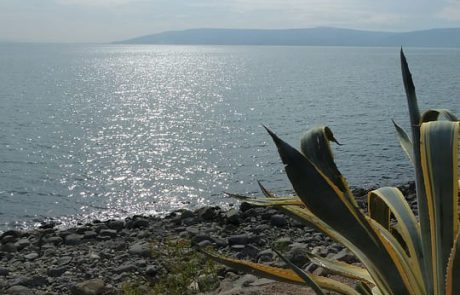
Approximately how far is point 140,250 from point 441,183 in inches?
376

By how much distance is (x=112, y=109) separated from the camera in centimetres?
4300

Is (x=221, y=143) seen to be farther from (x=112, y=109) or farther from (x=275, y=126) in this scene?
(x=112, y=109)

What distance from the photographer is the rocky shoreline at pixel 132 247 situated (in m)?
8.82

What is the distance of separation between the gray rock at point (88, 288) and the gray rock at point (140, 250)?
2627 millimetres

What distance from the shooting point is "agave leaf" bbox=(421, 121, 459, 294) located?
2.21 m

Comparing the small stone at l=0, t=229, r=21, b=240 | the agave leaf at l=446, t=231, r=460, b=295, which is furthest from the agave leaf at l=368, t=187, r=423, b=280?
the small stone at l=0, t=229, r=21, b=240

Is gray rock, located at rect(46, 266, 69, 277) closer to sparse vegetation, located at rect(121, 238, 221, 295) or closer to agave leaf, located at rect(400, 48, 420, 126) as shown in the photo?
sparse vegetation, located at rect(121, 238, 221, 295)

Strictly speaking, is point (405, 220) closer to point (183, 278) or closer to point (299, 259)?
point (183, 278)

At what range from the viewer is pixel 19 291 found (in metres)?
8.75

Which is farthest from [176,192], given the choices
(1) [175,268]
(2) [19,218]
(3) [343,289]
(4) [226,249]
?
(3) [343,289]

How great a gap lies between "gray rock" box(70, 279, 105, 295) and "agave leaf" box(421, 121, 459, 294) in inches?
256

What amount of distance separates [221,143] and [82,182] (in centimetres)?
854

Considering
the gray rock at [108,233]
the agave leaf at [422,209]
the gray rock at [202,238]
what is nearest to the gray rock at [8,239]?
the gray rock at [108,233]

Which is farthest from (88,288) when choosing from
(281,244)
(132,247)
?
(132,247)
